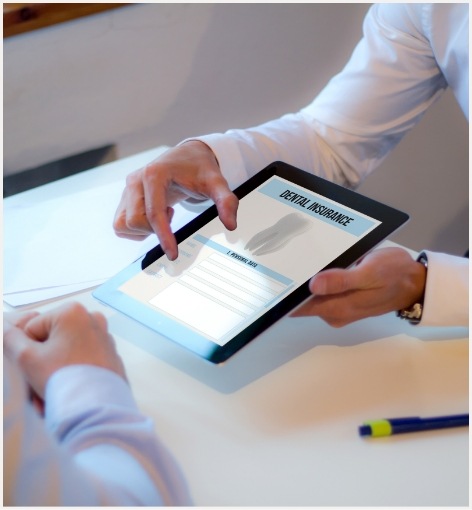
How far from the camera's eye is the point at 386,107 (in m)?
1.16

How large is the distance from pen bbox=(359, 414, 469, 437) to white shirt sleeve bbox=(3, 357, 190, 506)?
18cm

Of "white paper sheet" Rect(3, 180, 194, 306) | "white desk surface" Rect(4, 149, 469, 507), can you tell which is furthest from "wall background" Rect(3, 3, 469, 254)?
"white desk surface" Rect(4, 149, 469, 507)

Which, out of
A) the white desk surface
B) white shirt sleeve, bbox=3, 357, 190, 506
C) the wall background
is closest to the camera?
white shirt sleeve, bbox=3, 357, 190, 506

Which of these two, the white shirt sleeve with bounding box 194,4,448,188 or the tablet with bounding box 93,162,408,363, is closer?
the tablet with bounding box 93,162,408,363

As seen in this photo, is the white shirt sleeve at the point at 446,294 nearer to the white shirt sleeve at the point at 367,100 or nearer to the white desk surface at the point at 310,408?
the white desk surface at the point at 310,408

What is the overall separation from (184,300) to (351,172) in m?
0.49

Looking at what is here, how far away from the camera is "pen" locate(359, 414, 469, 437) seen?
0.73 meters

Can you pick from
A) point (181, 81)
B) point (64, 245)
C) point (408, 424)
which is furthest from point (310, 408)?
point (181, 81)

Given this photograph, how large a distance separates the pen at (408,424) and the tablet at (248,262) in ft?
0.43

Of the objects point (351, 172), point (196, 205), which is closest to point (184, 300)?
point (196, 205)

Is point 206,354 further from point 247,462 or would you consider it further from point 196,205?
point 196,205

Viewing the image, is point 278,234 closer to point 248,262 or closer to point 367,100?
point 248,262

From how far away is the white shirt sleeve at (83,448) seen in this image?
55 centimetres

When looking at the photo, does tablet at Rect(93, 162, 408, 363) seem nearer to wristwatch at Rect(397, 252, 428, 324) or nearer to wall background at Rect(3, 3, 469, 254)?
wristwatch at Rect(397, 252, 428, 324)
